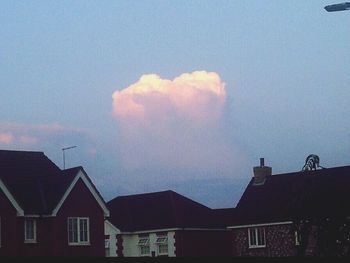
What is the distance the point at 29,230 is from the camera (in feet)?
161

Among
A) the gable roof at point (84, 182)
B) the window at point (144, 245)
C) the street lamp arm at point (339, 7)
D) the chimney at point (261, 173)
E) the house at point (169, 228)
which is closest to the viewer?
the street lamp arm at point (339, 7)

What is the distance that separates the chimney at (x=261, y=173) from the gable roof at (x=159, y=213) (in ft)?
17.5

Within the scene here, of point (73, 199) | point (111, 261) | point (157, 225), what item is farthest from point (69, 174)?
point (111, 261)

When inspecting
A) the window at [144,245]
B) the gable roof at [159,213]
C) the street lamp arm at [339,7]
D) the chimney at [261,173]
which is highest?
the street lamp arm at [339,7]

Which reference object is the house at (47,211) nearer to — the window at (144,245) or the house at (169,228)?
the house at (169,228)

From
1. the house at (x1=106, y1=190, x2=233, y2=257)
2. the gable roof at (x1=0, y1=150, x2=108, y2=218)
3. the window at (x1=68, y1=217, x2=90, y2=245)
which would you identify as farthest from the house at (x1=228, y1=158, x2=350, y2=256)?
the gable roof at (x1=0, y1=150, x2=108, y2=218)

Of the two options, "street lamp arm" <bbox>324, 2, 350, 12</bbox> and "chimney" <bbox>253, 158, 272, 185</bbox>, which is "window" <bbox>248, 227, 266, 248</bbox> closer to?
"chimney" <bbox>253, 158, 272, 185</bbox>

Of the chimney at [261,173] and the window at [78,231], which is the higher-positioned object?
the chimney at [261,173]

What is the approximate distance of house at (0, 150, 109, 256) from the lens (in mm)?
48062

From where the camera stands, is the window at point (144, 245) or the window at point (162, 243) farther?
the window at point (144, 245)

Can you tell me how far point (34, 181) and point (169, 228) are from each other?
15548 mm

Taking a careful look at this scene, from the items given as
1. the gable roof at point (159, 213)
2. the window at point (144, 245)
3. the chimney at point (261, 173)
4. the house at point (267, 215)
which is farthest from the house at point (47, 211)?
the chimney at point (261, 173)

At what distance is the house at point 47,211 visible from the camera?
48.1 m

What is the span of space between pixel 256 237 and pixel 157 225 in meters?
8.77
